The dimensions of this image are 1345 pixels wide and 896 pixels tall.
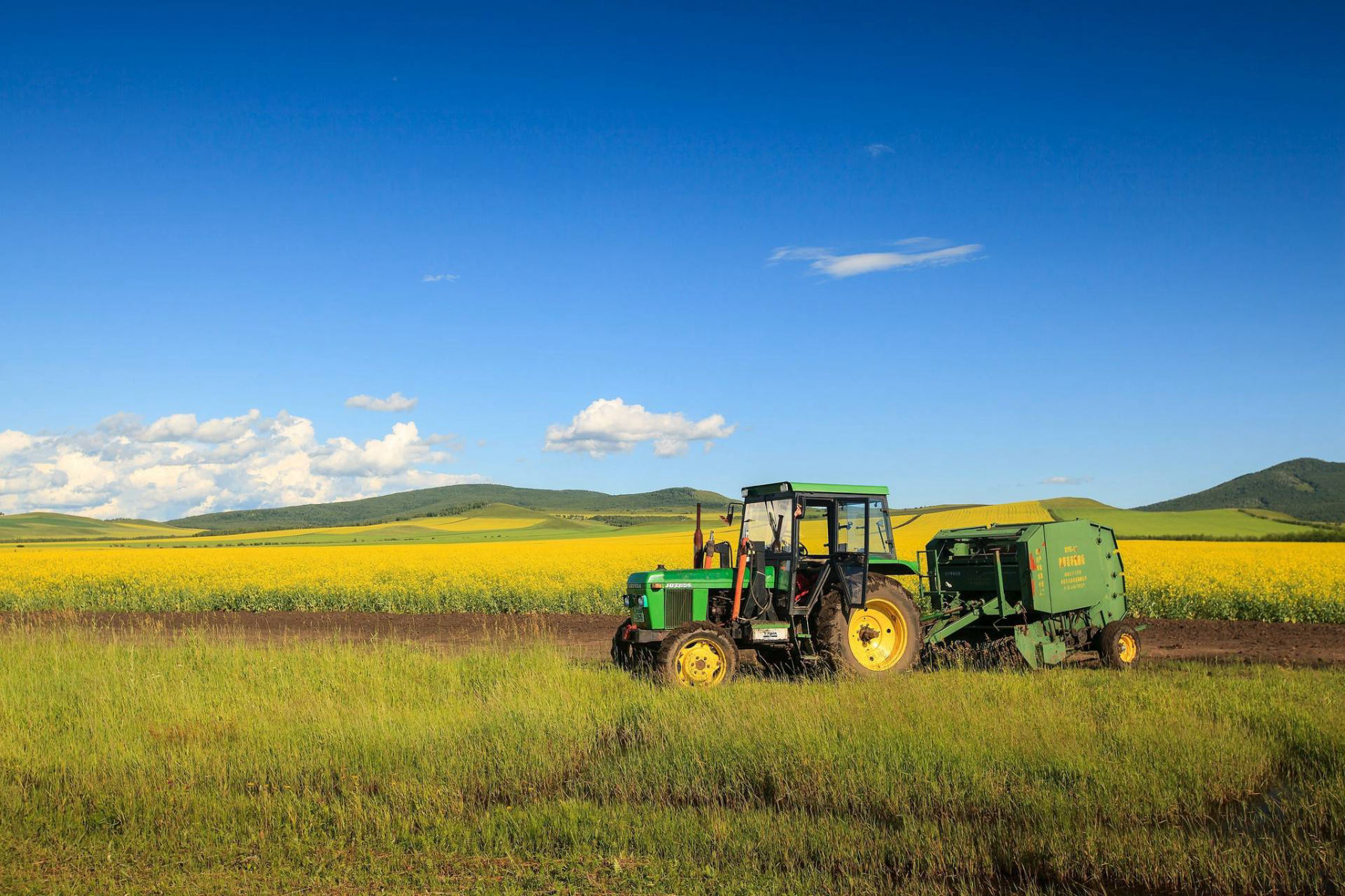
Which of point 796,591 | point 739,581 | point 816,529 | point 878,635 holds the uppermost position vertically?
point 816,529

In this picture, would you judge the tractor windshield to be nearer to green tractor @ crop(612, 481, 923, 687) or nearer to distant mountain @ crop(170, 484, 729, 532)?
green tractor @ crop(612, 481, 923, 687)

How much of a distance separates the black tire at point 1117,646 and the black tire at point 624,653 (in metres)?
6.03

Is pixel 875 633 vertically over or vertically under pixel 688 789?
over

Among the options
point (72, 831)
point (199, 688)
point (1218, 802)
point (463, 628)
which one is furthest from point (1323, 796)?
point (463, 628)

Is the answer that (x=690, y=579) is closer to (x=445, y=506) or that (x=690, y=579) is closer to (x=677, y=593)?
(x=677, y=593)

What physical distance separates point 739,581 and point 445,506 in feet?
524

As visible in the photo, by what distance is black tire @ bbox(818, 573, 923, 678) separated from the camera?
11.2 metres

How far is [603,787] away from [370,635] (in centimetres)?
1296

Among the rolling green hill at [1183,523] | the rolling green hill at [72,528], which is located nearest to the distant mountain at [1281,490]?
the rolling green hill at [1183,523]

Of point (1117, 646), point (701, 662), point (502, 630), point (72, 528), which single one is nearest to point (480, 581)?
point (502, 630)

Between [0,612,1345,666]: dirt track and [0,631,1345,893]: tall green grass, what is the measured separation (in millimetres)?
4931

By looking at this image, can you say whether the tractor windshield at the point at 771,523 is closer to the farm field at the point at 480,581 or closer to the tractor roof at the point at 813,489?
the tractor roof at the point at 813,489

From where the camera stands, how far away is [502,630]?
18281 millimetres

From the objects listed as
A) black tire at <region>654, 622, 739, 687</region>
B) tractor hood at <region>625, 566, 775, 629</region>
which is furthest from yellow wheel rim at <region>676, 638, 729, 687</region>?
tractor hood at <region>625, 566, 775, 629</region>
